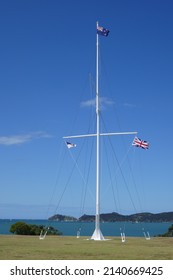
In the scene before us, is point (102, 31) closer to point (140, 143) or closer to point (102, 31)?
point (102, 31)

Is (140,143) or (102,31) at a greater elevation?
(102,31)

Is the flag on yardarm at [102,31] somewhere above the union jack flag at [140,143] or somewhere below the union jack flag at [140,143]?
above

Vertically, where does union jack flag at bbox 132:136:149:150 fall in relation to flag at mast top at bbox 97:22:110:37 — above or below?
below

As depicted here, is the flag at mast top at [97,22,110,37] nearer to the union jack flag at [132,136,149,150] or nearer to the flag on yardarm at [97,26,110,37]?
the flag on yardarm at [97,26,110,37]

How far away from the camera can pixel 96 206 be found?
4203 cm

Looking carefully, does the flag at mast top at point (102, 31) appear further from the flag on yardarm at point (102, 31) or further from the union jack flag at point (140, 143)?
the union jack flag at point (140, 143)

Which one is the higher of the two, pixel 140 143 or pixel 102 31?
pixel 102 31

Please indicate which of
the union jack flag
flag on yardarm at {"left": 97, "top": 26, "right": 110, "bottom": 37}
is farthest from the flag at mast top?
the union jack flag

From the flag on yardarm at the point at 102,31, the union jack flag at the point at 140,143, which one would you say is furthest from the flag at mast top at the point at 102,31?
the union jack flag at the point at 140,143

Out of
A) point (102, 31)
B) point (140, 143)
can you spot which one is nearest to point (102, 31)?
point (102, 31)

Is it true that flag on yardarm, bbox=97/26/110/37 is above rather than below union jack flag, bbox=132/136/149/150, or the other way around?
above

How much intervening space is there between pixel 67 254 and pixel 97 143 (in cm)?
1874
